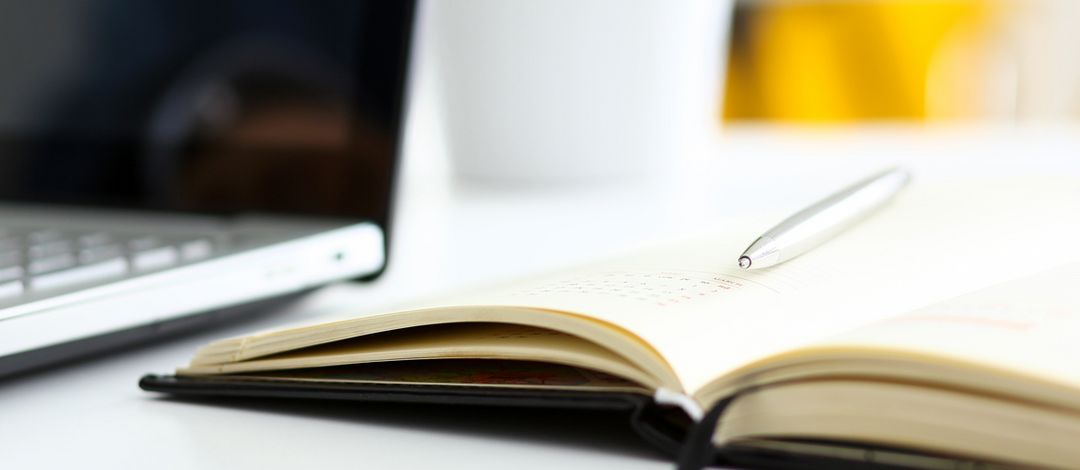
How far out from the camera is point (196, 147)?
2.05 feet

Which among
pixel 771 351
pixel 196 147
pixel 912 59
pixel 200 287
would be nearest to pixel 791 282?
pixel 771 351

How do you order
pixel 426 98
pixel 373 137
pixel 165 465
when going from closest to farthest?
pixel 165 465
pixel 373 137
pixel 426 98

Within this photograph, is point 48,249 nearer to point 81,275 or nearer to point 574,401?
point 81,275

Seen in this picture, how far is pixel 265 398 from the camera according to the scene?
1.11 feet

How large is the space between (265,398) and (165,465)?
6cm

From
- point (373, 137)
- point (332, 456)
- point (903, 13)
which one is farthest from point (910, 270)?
point (903, 13)

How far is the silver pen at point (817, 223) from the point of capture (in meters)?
0.33

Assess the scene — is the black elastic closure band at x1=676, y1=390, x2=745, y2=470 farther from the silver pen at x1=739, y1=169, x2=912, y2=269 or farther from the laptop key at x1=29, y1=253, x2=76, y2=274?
the laptop key at x1=29, y1=253, x2=76, y2=274

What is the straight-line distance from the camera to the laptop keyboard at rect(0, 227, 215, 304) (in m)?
0.36

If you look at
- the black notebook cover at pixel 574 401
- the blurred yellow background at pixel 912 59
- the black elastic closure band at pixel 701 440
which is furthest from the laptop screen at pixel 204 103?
the blurred yellow background at pixel 912 59

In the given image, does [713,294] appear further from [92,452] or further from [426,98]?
[426,98]

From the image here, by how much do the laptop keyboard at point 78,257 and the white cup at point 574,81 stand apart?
47 centimetres

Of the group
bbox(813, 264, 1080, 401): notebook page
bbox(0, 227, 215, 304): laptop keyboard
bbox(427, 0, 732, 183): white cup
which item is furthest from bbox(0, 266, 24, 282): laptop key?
bbox(427, 0, 732, 183): white cup

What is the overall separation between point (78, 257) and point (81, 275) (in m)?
0.03
